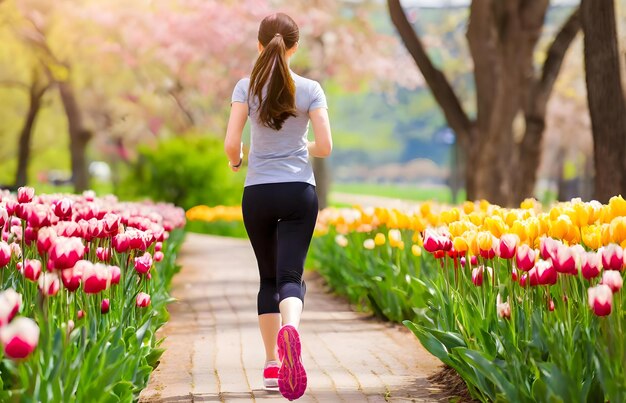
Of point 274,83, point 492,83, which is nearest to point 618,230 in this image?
point 274,83

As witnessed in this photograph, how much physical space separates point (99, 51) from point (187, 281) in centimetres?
1565

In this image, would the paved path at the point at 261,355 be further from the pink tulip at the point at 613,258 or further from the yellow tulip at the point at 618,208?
the pink tulip at the point at 613,258

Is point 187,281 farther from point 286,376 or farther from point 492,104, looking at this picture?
point 286,376

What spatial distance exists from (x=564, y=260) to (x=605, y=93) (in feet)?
17.4

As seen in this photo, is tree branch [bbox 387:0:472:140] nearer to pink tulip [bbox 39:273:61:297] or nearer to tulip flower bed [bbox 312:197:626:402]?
tulip flower bed [bbox 312:197:626:402]

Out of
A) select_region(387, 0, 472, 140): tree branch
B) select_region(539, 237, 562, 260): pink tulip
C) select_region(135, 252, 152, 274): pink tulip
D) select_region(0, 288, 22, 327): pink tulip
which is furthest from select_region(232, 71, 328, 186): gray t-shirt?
select_region(387, 0, 472, 140): tree branch

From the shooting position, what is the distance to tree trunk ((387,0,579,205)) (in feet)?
41.8

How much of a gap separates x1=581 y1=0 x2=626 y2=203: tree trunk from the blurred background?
0.01 meters

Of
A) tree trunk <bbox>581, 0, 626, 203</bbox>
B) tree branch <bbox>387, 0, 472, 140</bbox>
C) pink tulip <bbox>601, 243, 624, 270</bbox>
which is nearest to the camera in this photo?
pink tulip <bbox>601, 243, 624, 270</bbox>

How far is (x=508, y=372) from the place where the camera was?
14.0ft

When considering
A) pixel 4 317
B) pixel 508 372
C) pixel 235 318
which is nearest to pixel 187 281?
pixel 235 318

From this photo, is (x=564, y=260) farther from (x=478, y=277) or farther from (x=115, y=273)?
(x=115, y=273)

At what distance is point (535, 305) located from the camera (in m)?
4.72

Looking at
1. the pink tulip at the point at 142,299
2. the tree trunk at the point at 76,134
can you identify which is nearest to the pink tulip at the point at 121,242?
the pink tulip at the point at 142,299
